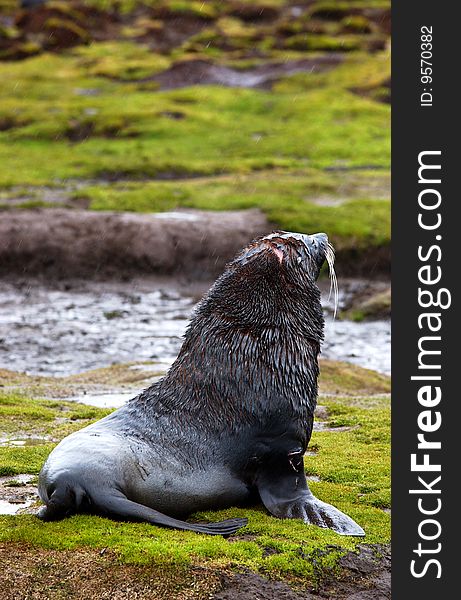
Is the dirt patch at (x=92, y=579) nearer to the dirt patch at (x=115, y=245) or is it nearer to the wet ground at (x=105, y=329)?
the wet ground at (x=105, y=329)

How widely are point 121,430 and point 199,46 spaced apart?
5899 cm

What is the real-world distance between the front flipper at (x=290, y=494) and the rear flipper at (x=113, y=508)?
0.59 meters

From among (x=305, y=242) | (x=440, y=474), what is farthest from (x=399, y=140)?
(x=440, y=474)

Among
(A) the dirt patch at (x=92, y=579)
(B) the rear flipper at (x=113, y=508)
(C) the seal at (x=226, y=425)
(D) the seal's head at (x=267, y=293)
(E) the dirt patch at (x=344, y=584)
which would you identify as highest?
(D) the seal's head at (x=267, y=293)

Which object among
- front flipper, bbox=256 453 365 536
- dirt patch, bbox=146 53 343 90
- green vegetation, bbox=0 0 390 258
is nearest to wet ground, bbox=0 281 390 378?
green vegetation, bbox=0 0 390 258

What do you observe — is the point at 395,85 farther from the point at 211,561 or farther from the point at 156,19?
the point at 156,19

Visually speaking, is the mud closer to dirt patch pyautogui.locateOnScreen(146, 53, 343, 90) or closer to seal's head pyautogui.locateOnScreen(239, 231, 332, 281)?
seal's head pyautogui.locateOnScreen(239, 231, 332, 281)

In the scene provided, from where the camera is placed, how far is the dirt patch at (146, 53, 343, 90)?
51.6m

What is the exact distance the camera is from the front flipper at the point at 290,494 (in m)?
7.48

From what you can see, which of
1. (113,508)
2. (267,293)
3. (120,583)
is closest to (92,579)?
(120,583)

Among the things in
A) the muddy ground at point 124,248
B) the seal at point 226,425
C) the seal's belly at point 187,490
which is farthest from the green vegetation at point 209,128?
the seal's belly at point 187,490

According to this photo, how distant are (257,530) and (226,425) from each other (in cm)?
84

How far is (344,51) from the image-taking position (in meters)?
58.4

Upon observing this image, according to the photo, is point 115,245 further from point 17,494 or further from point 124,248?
point 17,494
